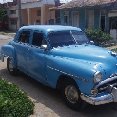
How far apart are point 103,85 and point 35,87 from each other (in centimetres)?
304

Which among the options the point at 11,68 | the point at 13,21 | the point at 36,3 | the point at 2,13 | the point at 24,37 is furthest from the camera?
the point at 13,21

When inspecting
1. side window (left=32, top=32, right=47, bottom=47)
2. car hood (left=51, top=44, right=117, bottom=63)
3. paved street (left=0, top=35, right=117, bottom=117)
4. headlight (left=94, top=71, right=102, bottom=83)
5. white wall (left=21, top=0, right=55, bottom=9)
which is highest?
white wall (left=21, top=0, right=55, bottom=9)

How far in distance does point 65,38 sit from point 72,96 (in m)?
1.97

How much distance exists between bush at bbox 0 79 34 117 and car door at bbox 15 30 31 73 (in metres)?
1.70

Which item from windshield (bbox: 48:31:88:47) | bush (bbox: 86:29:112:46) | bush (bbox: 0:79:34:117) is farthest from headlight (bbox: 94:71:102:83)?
bush (bbox: 86:29:112:46)

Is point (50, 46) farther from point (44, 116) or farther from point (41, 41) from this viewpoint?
point (44, 116)

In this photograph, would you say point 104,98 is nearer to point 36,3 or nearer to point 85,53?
point 85,53

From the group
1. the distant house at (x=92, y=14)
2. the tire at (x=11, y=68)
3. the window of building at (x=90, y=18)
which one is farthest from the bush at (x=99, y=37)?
the tire at (x=11, y=68)

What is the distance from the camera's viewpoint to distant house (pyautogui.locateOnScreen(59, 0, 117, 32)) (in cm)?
2503

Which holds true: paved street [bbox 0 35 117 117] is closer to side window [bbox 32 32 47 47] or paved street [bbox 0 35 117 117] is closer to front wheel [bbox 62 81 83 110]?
front wheel [bbox 62 81 83 110]

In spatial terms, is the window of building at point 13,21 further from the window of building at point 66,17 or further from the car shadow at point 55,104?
the car shadow at point 55,104

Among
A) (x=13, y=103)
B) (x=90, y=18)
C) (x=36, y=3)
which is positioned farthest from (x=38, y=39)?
(x=36, y=3)

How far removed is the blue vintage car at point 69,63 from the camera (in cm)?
651

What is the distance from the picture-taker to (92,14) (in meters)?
27.8
